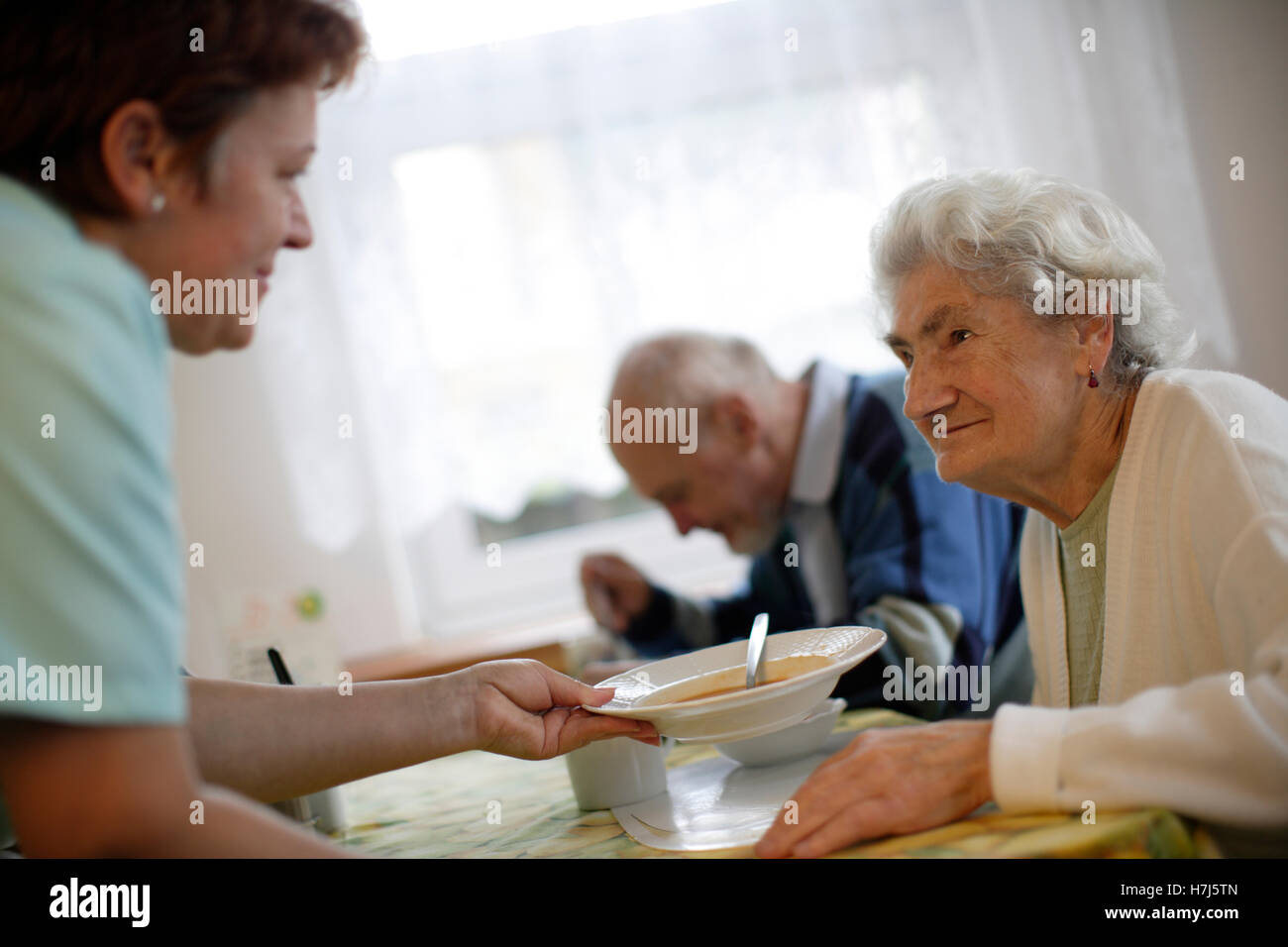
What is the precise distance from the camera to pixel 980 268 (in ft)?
3.41

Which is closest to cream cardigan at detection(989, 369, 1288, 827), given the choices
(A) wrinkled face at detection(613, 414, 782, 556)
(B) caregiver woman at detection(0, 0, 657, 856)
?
(B) caregiver woman at detection(0, 0, 657, 856)

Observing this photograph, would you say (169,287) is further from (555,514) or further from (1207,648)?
(555,514)

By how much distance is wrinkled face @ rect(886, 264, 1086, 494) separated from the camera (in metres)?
1.03

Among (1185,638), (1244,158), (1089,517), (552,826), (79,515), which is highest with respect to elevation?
(1244,158)

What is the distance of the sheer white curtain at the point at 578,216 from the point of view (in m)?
2.31

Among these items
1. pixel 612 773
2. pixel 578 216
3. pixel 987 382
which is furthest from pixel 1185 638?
pixel 578 216

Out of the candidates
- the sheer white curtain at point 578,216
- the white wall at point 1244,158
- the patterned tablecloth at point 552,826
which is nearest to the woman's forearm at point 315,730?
the patterned tablecloth at point 552,826

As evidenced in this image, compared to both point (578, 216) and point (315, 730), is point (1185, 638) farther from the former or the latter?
point (578, 216)

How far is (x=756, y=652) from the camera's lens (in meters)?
0.97

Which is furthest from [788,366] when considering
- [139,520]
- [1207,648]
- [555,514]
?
[139,520]

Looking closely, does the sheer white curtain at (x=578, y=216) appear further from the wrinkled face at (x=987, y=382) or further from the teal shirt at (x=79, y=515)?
the teal shirt at (x=79, y=515)

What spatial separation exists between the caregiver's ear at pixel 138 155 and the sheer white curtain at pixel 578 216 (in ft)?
5.90

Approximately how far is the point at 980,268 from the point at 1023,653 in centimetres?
73

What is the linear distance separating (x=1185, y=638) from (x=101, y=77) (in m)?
0.92
